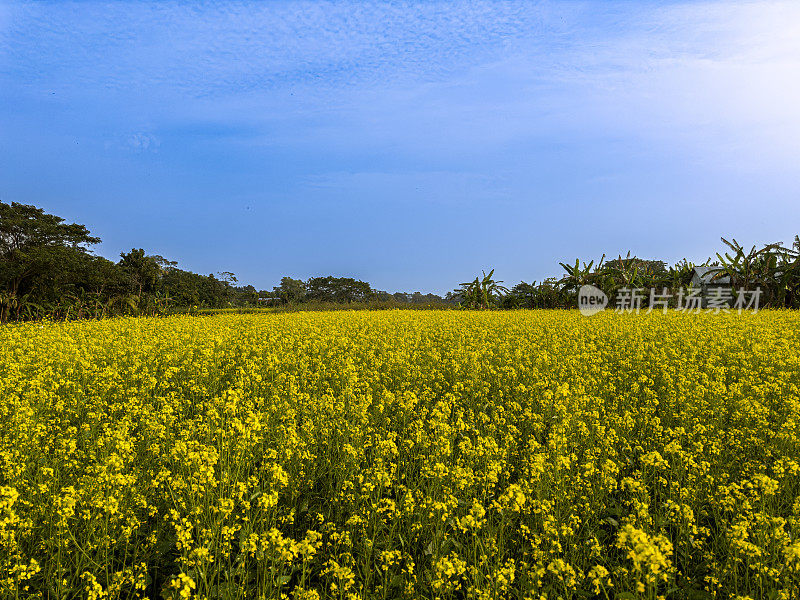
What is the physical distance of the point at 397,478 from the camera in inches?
158

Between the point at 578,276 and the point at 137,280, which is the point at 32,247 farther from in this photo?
the point at 578,276

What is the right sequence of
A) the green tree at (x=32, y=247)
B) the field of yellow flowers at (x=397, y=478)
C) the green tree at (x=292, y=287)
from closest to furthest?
the field of yellow flowers at (x=397, y=478) → the green tree at (x=32, y=247) → the green tree at (x=292, y=287)

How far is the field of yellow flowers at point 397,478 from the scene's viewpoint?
2803 mm

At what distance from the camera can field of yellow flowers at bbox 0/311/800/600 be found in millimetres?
2803

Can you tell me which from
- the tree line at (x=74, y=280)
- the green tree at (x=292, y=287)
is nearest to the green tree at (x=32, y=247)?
the tree line at (x=74, y=280)

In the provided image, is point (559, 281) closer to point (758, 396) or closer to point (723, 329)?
point (723, 329)

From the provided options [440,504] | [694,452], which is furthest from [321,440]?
[694,452]

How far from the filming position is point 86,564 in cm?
295

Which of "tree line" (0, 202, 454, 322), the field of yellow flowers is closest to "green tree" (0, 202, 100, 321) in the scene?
"tree line" (0, 202, 454, 322)

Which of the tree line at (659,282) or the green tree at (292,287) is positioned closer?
the tree line at (659,282)

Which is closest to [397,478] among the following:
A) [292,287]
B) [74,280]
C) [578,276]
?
[578,276]

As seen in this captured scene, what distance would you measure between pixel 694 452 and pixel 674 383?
2.65 m

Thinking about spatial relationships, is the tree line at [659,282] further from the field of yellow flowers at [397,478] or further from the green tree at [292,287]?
the green tree at [292,287]

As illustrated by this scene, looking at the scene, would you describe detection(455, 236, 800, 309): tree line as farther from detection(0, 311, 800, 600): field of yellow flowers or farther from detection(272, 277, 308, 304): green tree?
detection(272, 277, 308, 304): green tree
